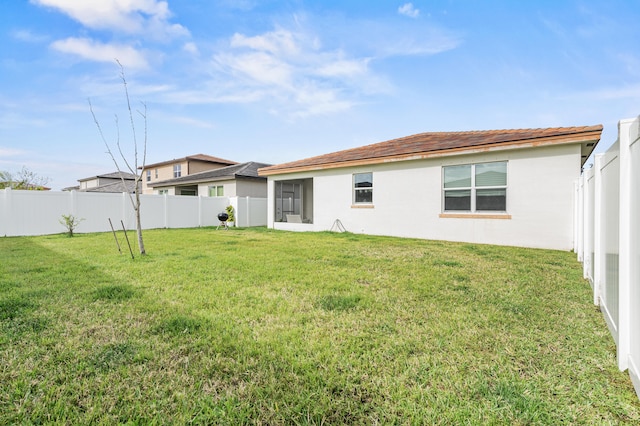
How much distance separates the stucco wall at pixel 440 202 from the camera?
8297 millimetres

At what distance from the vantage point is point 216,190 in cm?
2144

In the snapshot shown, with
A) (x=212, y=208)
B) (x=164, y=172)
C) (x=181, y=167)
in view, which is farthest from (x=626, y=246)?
(x=164, y=172)

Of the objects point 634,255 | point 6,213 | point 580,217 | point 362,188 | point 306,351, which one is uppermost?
point 362,188

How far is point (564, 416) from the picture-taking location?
5.47 ft

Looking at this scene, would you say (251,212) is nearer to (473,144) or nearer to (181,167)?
(473,144)

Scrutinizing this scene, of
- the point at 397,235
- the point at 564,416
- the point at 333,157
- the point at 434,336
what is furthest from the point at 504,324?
the point at 333,157

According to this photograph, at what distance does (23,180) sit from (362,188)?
35290mm

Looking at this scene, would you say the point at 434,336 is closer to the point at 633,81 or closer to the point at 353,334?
the point at 353,334

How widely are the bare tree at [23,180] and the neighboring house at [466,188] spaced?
3090 cm

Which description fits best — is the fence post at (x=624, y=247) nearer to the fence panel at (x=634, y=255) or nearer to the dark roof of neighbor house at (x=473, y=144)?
the fence panel at (x=634, y=255)

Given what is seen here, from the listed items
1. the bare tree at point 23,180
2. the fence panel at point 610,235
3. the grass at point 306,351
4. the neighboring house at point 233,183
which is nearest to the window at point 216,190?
the neighboring house at point 233,183

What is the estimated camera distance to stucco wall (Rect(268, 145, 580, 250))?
8.30m

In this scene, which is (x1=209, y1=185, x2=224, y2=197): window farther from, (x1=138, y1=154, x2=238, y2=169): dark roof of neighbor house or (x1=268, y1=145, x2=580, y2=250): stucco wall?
(x1=138, y1=154, x2=238, y2=169): dark roof of neighbor house

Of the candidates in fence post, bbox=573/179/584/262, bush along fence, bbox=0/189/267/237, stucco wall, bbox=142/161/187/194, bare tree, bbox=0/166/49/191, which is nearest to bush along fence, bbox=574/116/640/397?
fence post, bbox=573/179/584/262
